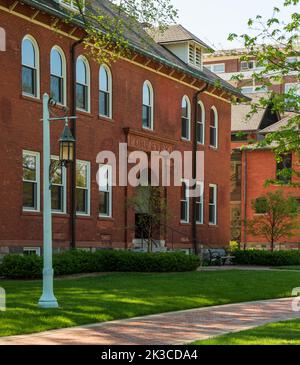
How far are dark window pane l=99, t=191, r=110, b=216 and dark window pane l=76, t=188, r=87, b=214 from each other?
1061 mm

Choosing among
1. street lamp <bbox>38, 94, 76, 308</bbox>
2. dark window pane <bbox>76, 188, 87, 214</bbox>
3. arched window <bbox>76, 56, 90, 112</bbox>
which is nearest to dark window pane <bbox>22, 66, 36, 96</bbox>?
arched window <bbox>76, 56, 90, 112</bbox>

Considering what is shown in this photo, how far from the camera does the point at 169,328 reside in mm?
11961

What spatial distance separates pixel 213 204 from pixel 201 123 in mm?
4035

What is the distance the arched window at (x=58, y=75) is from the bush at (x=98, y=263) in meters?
5.33

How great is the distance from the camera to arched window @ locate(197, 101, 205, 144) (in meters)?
34.5

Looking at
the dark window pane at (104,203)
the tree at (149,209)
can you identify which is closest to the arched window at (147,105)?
the tree at (149,209)

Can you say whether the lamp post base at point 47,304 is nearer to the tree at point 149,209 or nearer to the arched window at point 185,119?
the tree at point 149,209

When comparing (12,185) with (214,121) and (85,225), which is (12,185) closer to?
(85,225)

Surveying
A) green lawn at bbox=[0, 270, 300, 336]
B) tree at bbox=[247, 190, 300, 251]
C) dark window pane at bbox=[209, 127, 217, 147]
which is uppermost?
dark window pane at bbox=[209, 127, 217, 147]

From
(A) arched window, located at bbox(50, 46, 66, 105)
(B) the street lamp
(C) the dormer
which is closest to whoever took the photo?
(B) the street lamp

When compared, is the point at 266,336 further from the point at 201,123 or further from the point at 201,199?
the point at 201,123

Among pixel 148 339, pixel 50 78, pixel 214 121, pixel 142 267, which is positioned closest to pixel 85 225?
pixel 142 267

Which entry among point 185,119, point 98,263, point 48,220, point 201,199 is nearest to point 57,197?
point 98,263
